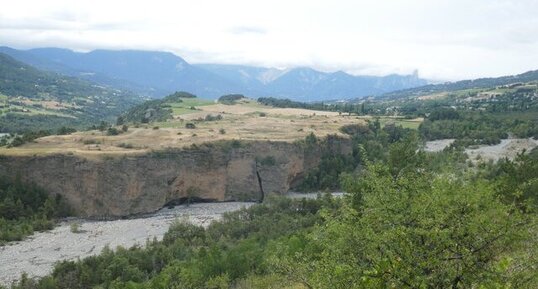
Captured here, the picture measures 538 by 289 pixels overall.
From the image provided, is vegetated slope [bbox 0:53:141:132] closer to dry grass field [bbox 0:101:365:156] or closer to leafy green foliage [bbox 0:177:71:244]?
dry grass field [bbox 0:101:365:156]

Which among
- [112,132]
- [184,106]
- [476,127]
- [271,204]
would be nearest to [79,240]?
[271,204]

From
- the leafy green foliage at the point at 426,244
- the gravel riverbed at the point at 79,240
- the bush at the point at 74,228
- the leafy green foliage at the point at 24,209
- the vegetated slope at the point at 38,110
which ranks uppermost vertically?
the leafy green foliage at the point at 426,244

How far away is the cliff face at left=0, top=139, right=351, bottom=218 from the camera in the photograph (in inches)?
2511

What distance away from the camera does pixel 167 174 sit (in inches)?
2758

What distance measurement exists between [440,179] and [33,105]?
166 m

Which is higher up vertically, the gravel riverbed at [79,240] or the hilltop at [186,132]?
the hilltop at [186,132]

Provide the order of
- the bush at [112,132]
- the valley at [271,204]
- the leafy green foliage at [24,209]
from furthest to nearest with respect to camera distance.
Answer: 1. the bush at [112,132]
2. the leafy green foliage at [24,209]
3. the valley at [271,204]

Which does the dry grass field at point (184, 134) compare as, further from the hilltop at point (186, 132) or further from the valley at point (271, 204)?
the valley at point (271, 204)

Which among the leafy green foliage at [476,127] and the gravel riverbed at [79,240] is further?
the leafy green foliage at [476,127]

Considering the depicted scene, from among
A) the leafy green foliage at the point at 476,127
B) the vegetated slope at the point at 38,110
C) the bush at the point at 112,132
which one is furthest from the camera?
the vegetated slope at the point at 38,110

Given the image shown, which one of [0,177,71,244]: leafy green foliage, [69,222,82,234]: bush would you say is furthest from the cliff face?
[69,222,82,234]: bush

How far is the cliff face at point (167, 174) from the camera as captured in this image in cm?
6378

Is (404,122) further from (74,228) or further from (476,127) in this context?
(74,228)

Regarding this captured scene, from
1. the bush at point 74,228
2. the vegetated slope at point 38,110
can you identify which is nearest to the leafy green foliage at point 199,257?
the bush at point 74,228
